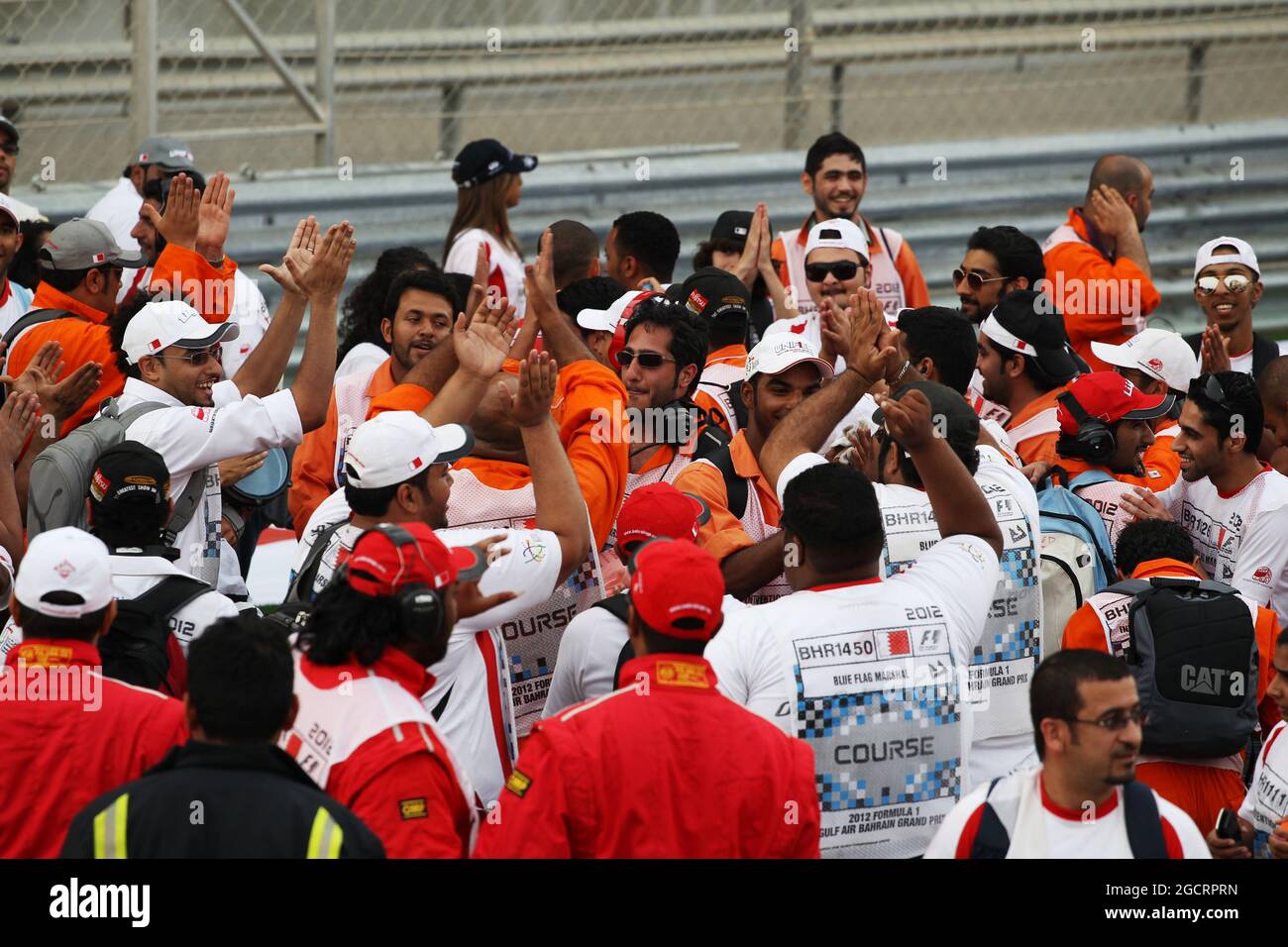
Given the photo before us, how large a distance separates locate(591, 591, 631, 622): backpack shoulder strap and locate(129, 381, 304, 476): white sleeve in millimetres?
1390

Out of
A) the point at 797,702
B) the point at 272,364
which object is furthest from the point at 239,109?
the point at 797,702

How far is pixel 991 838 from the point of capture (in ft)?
10.3

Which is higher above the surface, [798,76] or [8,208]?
[798,76]

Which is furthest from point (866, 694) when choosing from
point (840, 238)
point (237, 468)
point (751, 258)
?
point (751, 258)

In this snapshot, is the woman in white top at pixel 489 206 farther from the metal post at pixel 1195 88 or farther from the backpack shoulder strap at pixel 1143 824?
the metal post at pixel 1195 88

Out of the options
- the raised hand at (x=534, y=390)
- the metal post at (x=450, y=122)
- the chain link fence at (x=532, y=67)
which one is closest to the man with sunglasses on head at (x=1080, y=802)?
the raised hand at (x=534, y=390)

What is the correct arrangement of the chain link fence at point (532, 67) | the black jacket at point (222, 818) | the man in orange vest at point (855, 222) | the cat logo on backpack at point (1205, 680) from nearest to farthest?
the black jacket at point (222, 818) < the cat logo on backpack at point (1205, 680) < the man in orange vest at point (855, 222) < the chain link fence at point (532, 67)

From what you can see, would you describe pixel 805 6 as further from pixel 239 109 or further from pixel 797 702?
pixel 797 702

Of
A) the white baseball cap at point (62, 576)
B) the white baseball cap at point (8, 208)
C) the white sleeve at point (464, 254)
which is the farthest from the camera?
the white sleeve at point (464, 254)

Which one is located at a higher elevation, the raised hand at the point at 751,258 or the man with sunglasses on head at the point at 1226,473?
the raised hand at the point at 751,258

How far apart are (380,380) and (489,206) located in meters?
2.00

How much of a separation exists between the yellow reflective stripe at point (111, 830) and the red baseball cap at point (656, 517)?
1.57 metres

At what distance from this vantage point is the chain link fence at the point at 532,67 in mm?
8492

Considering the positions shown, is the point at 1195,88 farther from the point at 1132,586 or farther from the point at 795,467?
the point at 795,467
